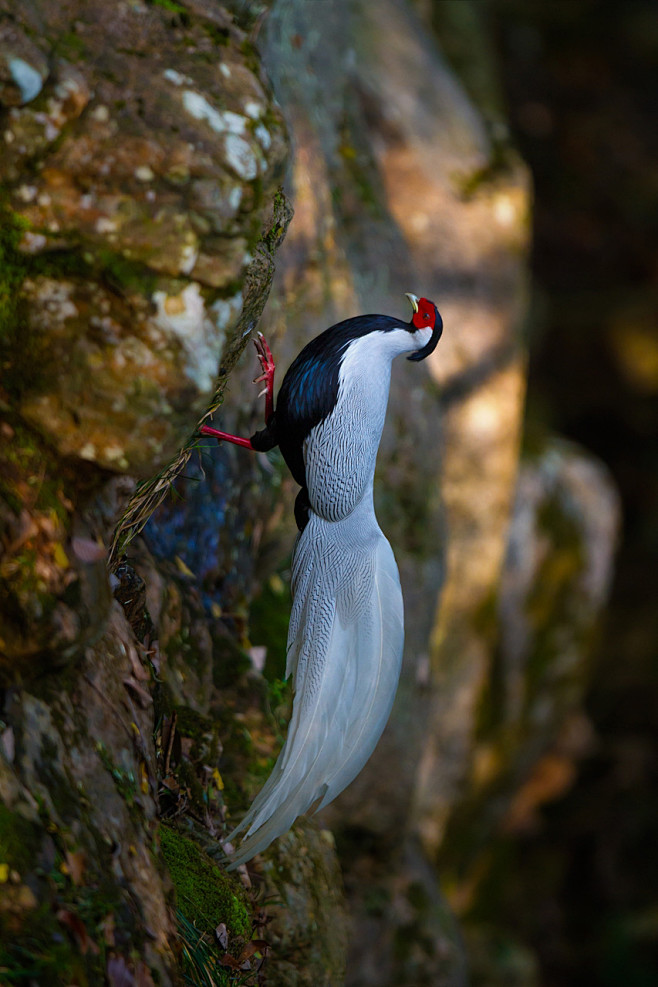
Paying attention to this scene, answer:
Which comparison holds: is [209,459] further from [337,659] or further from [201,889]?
[201,889]

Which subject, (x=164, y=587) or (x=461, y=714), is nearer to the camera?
(x=164, y=587)

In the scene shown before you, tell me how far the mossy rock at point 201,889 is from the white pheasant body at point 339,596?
0.30 feet

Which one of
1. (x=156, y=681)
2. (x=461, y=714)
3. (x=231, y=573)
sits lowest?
(x=461, y=714)

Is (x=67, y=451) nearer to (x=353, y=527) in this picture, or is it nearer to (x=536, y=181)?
(x=353, y=527)

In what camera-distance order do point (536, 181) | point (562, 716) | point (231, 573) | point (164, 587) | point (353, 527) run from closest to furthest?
Answer: 1. point (353, 527)
2. point (164, 587)
3. point (231, 573)
4. point (562, 716)
5. point (536, 181)

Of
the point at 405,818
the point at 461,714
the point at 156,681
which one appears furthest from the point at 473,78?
the point at 156,681

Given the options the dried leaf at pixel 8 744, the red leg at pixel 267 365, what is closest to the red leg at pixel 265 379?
the red leg at pixel 267 365

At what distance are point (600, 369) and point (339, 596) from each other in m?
7.07

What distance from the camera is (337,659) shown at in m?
2.05

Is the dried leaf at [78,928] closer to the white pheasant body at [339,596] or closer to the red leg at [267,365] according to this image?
the white pheasant body at [339,596]

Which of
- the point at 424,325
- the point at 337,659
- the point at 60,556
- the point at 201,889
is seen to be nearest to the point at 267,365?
the point at 424,325

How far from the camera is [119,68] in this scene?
1492 millimetres

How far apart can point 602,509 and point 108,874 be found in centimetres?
492

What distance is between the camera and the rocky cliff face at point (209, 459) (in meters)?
1.47
